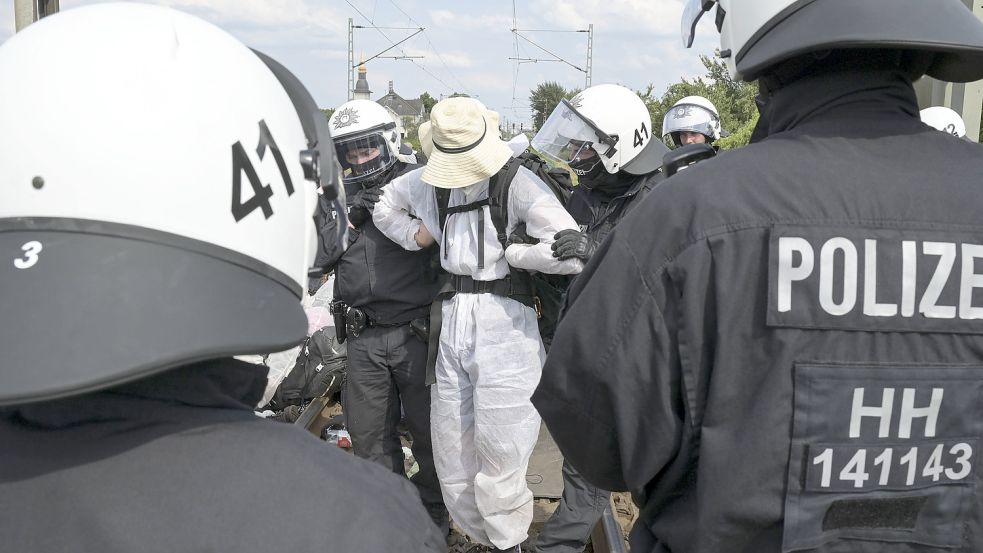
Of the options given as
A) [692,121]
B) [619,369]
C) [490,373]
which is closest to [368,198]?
[490,373]

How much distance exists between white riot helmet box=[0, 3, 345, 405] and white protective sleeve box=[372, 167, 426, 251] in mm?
3055

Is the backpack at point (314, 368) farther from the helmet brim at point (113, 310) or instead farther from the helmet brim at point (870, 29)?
the helmet brim at point (113, 310)

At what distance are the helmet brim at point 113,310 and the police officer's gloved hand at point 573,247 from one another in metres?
2.63

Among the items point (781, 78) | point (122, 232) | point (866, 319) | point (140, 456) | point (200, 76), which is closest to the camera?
point (140, 456)

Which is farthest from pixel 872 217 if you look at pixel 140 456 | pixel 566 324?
pixel 140 456

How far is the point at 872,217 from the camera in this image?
160cm

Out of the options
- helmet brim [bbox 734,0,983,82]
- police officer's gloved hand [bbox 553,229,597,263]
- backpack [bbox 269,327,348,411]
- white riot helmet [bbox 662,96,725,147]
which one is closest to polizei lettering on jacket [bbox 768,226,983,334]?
helmet brim [bbox 734,0,983,82]

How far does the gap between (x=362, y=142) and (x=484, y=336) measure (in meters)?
1.50

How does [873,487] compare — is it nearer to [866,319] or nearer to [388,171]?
[866,319]

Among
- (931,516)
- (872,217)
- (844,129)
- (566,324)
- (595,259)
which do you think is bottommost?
(931,516)

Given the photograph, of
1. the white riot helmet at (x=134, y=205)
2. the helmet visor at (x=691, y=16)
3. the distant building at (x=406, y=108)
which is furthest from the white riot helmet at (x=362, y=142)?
the distant building at (x=406, y=108)

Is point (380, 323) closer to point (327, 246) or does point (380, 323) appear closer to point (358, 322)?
point (358, 322)

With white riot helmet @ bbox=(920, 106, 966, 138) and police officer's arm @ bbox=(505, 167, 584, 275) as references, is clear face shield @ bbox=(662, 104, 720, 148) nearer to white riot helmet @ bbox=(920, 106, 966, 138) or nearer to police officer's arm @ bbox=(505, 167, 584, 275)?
white riot helmet @ bbox=(920, 106, 966, 138)

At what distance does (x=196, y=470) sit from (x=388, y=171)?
391 cm
